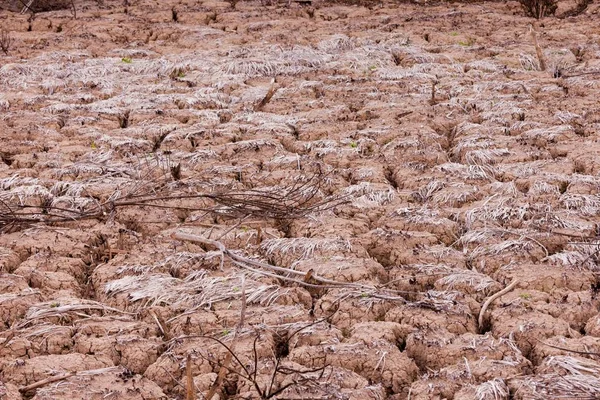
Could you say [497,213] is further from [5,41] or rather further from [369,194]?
[5,41]

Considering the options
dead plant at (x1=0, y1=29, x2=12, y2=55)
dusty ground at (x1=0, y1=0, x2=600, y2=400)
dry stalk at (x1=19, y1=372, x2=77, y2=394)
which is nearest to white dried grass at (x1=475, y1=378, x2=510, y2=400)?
dusty ground at (x1=0, y1=0, x2=600, y2=400)

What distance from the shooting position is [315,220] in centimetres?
421

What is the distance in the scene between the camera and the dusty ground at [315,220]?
2951mm

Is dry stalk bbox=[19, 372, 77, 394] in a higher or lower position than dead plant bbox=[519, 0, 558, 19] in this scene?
lower

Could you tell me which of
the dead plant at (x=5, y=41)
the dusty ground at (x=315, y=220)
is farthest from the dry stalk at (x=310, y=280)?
the dead plant at (x=5, y=41)

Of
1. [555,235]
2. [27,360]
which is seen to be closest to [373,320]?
[555,235]

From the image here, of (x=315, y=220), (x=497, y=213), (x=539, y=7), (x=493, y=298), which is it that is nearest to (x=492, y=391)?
(x=493, y=298)

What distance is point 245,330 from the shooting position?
10.4 feet

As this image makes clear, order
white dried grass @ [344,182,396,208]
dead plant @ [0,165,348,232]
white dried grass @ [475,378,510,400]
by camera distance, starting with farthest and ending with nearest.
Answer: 1. white dried grass @ [344,182,396,208]
2. dead plant @ [0,165,348,232]
3. white dried grass @ [475,378,510,400]

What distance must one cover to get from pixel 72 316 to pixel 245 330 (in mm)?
793

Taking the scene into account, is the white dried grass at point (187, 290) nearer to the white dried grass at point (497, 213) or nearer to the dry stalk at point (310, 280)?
the dry stalk at point (310, 280)

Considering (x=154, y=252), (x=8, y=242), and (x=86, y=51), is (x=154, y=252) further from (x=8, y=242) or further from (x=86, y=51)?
(x=86, y=51)

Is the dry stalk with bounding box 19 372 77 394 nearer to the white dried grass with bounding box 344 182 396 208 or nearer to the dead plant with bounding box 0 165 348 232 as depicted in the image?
the dead plant with bounding box 0 165 348 232

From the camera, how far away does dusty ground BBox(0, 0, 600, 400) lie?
295cm
